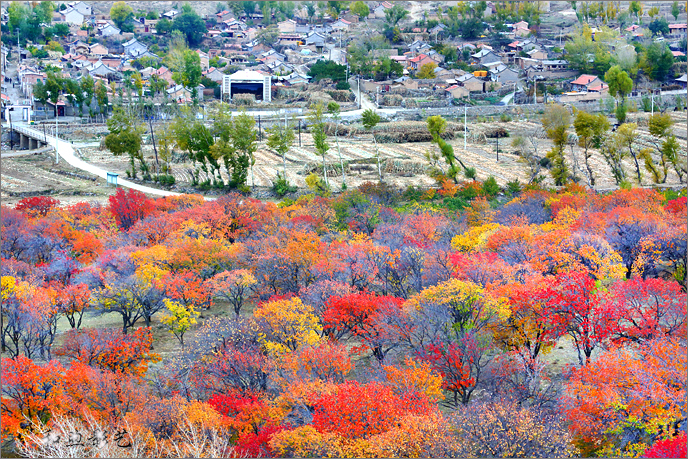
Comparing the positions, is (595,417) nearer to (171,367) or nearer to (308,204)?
(171,367)

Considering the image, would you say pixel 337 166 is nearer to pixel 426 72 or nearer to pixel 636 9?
pixel 426 72

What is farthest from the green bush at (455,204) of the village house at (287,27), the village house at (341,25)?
the village house at (287,27)

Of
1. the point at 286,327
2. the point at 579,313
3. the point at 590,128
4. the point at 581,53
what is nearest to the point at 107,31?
the point at 581,53

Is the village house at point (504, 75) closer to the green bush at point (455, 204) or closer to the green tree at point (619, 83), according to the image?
the green tree at point (619, 83)

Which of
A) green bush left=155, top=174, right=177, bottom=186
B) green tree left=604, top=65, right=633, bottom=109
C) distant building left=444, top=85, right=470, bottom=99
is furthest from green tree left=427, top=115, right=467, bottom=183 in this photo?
distant building left=444, top=85, right=470, bottom=99

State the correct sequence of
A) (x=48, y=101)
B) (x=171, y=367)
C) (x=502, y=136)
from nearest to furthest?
(x=171, y=367) → (x=502, y=136) → (x=48, y=101)

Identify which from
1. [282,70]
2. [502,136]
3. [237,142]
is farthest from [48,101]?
[502,136]
